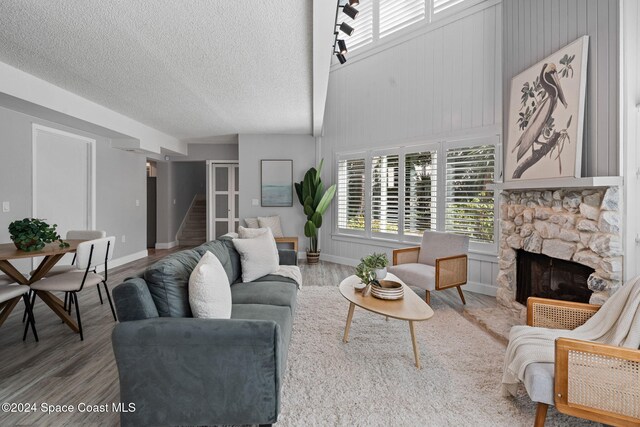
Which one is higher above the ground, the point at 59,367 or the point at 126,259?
the point at 126,259

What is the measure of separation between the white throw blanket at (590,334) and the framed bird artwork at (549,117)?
1.04 meters

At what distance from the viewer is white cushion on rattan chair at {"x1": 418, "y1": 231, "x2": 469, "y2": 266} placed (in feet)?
12.7

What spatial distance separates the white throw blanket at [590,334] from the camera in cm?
168

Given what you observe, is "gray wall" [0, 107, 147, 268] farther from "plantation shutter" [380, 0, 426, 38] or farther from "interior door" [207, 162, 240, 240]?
"plantation shutter" [380, 0, 426, 38]

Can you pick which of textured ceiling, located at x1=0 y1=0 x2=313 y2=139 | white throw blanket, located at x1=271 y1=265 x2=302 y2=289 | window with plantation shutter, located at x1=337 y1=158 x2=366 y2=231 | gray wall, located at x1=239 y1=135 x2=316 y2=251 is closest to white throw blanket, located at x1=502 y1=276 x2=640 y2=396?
white throw blanket, located at x1=271 y1=265 x2=302 y2=289

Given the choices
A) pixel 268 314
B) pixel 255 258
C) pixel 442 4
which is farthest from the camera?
pixel 442 4

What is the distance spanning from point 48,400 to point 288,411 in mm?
1450

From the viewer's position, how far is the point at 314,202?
19.7ft

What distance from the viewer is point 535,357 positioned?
1703 mm

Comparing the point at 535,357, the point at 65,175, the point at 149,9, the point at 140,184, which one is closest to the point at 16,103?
the point at 65,175

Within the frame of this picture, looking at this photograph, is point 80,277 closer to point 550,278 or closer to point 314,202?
point 314,202

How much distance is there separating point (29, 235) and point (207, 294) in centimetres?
213

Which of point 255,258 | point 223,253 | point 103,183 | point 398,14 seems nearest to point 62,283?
point 223,253

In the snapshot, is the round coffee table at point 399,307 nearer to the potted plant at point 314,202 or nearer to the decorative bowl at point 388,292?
the decorative bowl at point 388,292
